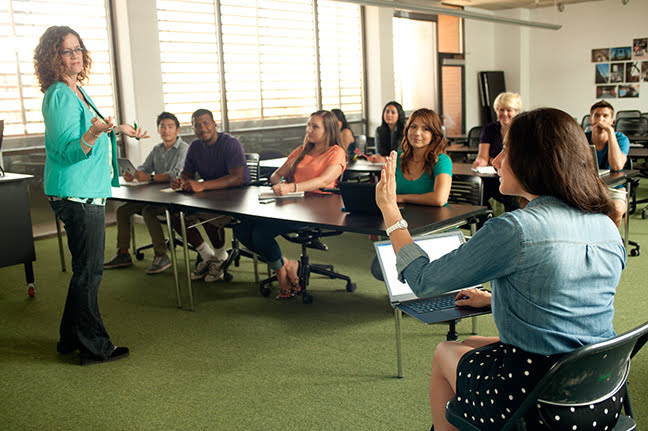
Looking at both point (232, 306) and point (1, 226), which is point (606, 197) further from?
point (1, 226)

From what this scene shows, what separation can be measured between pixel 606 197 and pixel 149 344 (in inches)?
102

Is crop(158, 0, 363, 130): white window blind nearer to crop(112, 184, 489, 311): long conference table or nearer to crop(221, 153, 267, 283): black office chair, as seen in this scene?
crop(221, 153, 267, 283): black office chair

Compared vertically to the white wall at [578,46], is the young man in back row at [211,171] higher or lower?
lower

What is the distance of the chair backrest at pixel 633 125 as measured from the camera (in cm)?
862

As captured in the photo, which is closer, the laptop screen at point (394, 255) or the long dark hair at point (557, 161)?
the long dark hair at point (557, 161)

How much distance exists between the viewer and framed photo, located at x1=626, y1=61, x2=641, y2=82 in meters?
11.2

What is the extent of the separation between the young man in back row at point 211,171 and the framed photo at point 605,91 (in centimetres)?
957

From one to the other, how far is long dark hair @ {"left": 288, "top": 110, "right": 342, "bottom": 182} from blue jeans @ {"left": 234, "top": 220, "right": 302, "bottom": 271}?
48cm

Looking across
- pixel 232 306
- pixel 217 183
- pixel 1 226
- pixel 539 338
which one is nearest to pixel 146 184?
pixel 217 183

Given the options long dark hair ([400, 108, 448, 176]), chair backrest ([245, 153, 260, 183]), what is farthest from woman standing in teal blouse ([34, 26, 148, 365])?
chair backrest ([245, 153, 260, 183])

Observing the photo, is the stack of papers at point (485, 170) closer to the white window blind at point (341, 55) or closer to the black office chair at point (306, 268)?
the black office chair at point (306, 268)

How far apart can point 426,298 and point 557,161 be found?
114 centimetres

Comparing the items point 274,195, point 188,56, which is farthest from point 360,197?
point 188,56

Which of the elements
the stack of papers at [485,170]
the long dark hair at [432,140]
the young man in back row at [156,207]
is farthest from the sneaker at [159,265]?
the stack of papers at [485,170]
